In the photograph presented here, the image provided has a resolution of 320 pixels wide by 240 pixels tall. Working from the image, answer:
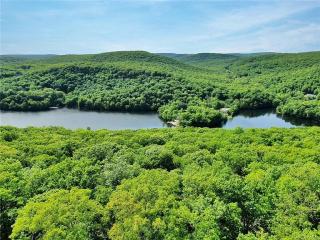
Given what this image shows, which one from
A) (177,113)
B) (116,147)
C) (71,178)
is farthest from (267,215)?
(177,113)

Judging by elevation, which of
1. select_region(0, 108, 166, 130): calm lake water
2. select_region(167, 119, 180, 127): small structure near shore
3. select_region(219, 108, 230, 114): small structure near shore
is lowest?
select_region(0, 108, 166, 130): calm lake water

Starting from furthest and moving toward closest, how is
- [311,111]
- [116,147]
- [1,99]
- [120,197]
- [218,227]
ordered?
[1,99] → [311,111] → [116,147] → [120,197] → [218,227]

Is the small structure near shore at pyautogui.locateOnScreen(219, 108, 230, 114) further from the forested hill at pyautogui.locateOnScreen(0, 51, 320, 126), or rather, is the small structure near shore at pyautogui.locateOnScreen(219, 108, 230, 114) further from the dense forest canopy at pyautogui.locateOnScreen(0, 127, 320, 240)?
the dense forest canopy at pyautogui.locateOnScreen(0, 127, 320, 240)

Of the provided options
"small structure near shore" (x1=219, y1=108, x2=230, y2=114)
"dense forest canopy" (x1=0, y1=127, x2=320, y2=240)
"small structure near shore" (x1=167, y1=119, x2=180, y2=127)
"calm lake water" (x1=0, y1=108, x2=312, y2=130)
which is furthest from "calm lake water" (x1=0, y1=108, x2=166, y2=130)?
"dense forest canopy" (x1=0, y1=127, x2=320, y2=240)

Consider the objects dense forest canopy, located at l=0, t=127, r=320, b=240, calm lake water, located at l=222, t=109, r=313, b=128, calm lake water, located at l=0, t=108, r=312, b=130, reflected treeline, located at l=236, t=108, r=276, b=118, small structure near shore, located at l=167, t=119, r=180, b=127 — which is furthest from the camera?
reflected treeline, located at l=236, t=108, r=276, b=118

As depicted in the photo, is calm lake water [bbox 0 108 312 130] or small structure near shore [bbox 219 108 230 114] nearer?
calm lake water [bbox 0 108 312 130]

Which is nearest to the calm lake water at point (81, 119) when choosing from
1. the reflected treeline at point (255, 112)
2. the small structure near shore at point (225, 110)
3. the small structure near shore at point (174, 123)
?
the small structure near shore at point (174, 123)

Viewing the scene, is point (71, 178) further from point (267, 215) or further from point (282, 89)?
point (282, 89)

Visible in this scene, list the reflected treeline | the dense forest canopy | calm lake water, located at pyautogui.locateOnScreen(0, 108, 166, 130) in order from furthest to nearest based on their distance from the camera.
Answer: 1. the reflected treeline
2. calm lake water, located at pyautogui.locateOnScreen(0, 108, 166, 130)
3. the dense forest canopy
